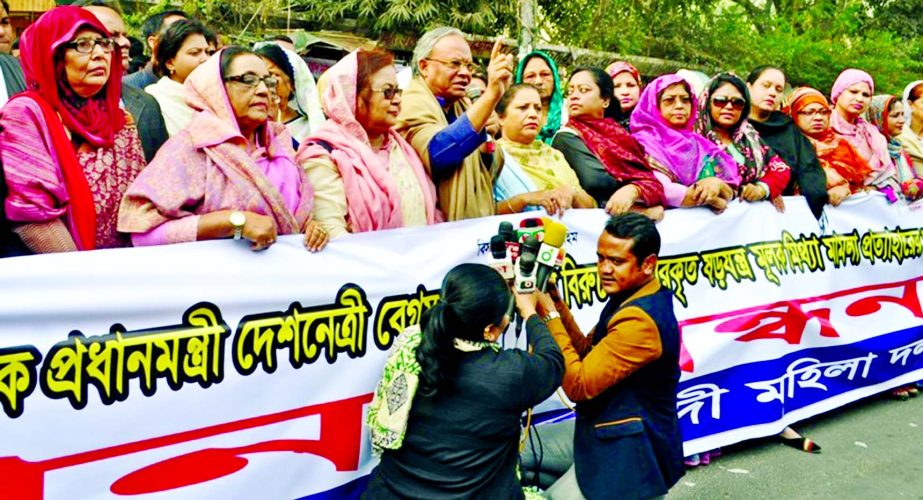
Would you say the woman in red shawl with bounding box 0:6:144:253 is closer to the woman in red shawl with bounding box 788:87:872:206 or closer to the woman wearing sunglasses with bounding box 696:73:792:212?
the woman wearing sunglasses with bounding box 696:73:792:212

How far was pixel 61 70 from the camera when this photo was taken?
283 centimetres

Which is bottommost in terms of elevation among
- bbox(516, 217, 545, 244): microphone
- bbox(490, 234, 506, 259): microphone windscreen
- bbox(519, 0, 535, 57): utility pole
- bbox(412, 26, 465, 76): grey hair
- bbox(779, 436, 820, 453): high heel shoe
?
bbox(779, 436, 820, 453): high heel shoe

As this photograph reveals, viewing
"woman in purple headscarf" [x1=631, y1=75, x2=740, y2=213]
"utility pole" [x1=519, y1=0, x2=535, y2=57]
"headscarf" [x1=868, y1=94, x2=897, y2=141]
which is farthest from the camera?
"utility pole" [x1=519, y1=0, x2=535, y2=57]

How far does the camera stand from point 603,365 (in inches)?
115

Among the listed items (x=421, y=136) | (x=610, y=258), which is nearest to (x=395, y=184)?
(x=421, y=136)

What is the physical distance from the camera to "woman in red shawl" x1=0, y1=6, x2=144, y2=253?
→ 8.71ft

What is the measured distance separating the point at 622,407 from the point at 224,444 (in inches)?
52.0

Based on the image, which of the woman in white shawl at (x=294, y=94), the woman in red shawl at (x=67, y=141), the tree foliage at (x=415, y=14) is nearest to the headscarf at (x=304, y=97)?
the woman in white shawl at (x=294, y=94)

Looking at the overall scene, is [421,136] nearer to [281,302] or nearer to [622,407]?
[281,302]

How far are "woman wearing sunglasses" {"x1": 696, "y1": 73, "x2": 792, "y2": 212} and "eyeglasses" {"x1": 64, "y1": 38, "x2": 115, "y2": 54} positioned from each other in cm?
327

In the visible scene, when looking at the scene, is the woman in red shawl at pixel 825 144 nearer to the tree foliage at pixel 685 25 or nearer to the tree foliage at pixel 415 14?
the tree foliage at pixel 685 25

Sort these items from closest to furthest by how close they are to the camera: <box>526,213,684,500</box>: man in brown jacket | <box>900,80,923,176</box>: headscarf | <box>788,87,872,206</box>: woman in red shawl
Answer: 1. <box>526,213,684,500</box>: man in brown jacket
2. <box>788,87,872,206</box>: woman in red shawl
3. <box>900,80,923,176</box>: headscarf

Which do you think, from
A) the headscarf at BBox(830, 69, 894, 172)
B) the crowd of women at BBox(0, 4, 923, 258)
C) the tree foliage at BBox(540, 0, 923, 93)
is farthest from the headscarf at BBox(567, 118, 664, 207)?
the tree foliage at BBox(540, 0, 923, 93)

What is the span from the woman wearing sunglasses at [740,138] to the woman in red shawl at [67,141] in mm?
3197
